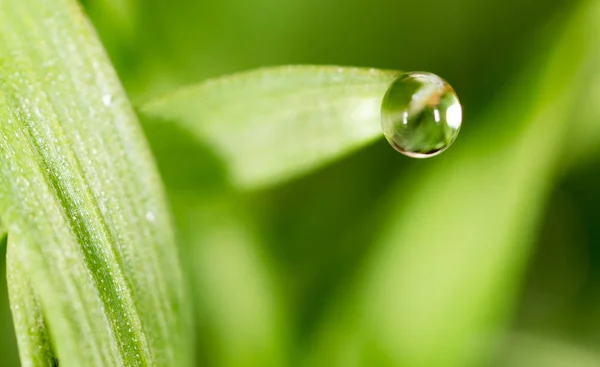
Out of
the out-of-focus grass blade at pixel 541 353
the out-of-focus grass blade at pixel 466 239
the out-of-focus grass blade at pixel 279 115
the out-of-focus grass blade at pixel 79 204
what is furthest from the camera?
the out-of-focus grass blade at pixel 541 353

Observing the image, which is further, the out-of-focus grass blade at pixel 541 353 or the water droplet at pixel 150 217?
the out-of-focus grass blade at pixel 541 353

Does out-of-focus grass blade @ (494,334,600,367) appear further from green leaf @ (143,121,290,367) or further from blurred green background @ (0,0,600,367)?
A: green leaf @ (143,121,290,367)

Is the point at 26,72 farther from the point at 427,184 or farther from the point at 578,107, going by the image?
the point at 578,107

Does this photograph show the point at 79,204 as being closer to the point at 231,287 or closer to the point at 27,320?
the point at 27,320

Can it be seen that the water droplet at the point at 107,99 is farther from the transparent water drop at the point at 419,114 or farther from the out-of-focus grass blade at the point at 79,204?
the transparent water drop at the point at 419,114

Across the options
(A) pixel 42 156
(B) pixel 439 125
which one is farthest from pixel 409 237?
(A) pixel 42 156

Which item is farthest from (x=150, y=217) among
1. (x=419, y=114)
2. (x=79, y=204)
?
(x=419, y=114)

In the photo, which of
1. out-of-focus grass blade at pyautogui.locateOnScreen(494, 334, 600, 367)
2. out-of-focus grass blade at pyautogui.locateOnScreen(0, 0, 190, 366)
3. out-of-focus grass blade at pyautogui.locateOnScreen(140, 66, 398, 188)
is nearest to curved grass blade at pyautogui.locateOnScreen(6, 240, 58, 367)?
out-of-focus grass blade at pyautogui.locateOnScreen(0, 0, 190, 366)

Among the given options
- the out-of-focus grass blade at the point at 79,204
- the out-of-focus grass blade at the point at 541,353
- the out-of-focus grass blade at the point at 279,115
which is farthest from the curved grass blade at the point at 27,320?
the out-of-focus grass blade at the point at 541,353

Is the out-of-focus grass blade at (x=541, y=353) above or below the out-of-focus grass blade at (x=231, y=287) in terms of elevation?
below
